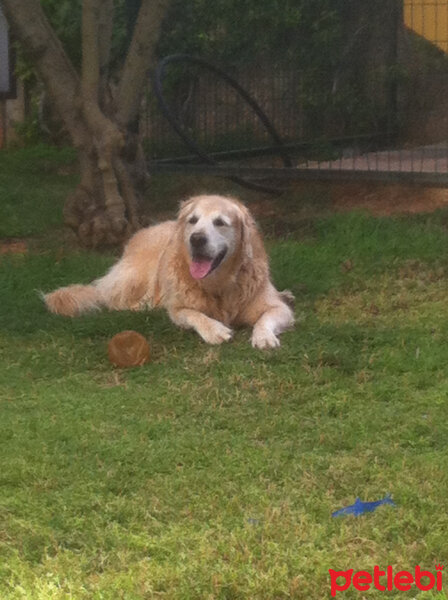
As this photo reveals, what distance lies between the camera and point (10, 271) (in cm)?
744

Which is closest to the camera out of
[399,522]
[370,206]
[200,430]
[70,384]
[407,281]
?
[399,522]

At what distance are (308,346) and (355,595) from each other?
2.48 meters

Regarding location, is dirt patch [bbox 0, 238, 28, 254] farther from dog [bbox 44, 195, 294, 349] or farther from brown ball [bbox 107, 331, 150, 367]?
brown ball [bbox 107, 331, 150, 367]

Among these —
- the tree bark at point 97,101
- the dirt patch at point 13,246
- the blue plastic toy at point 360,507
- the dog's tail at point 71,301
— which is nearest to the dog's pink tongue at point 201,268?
the dog's tail at point 71,301

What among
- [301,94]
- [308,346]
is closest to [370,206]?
[301,94]

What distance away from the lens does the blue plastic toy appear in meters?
3.60

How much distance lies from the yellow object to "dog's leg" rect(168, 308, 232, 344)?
17.8ft

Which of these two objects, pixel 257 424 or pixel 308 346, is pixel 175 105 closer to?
pixel 308 346

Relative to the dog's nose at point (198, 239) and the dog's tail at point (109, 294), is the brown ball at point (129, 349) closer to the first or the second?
the dog's nose at point (198, 239)

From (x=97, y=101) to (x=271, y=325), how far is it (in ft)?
9.30

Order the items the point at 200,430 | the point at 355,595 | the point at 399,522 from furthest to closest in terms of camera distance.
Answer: the point at 200,430, the point at 399,522, the point at 355,595

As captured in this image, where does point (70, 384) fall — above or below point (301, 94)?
below

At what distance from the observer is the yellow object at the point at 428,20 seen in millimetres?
10328
